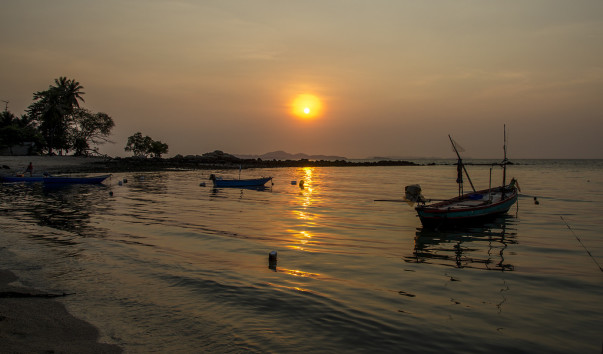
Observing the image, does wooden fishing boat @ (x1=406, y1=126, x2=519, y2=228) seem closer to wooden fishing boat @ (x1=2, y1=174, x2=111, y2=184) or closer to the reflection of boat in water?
the reflection of boat in water

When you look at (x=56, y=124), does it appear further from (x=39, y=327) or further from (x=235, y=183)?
(x=39, y=327)

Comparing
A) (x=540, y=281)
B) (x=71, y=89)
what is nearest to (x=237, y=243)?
(x=540, y=281)

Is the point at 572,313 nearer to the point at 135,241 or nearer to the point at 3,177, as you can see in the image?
the point at 135,241

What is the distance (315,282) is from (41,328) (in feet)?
Result: 24.1

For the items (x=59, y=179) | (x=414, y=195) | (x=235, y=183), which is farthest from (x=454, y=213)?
(x=59, y=179)

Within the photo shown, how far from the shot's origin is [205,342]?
8055 mm

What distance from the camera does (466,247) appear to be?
62.2ft

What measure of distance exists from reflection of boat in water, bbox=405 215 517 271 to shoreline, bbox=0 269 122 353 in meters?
11.8

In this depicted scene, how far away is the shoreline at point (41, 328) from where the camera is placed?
7.11 m

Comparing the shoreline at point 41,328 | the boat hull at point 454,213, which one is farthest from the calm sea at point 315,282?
the boat hull at point 454,213

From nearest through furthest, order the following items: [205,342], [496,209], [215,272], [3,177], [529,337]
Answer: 1. [205,342]
2. [529,337]
3. [215,272]
4. [496,209]
5. [3,177]

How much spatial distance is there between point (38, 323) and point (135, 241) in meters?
10.2

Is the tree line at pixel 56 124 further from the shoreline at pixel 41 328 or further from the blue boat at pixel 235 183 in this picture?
the shoreline at pixel 41 328

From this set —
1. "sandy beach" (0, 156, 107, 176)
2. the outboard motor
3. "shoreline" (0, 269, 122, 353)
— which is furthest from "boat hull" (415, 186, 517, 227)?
"sandy beach" (0, 156, 107, 176)
